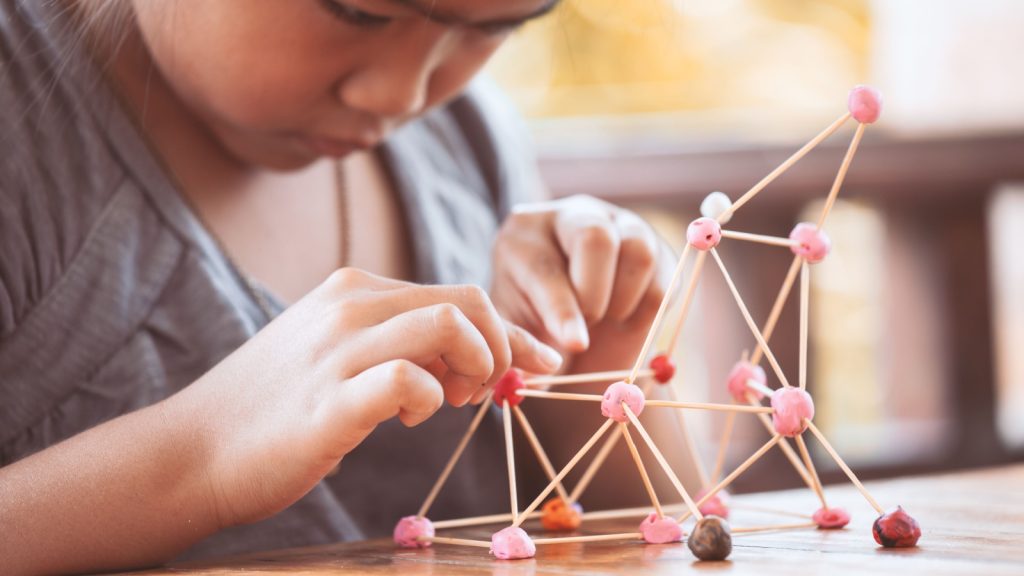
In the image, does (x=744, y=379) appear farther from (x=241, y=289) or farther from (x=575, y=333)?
(x=241, y=289)

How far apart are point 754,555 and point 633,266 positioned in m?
0.28

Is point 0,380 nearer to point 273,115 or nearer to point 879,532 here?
point 273,115

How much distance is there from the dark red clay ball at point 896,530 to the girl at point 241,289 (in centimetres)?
18

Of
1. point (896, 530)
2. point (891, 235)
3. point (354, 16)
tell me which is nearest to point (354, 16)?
point (354, 16)

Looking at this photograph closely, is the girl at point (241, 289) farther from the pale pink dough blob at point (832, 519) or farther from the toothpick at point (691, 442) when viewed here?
the pale pink dough blob at point (832, 519)

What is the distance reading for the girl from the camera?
0.53m

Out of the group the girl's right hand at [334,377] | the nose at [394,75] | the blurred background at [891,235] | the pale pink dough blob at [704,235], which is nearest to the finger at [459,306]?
the girl's right hand at [334,377]

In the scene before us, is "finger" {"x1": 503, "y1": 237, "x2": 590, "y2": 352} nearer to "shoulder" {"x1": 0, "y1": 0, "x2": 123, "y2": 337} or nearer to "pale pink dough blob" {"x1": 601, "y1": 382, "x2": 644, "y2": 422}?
"pale pink dough blob" {"x1": 601, "y1": 382, "x2": 644, "y2": 422}

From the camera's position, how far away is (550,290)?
0.69 m

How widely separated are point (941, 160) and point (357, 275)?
104 centimetres

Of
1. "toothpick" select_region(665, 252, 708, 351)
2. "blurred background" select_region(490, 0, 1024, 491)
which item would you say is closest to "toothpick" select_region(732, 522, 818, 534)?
"toothpick" select_region(665, 252, 708, 351)

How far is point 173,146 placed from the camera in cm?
83

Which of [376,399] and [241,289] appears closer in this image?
[376,399]

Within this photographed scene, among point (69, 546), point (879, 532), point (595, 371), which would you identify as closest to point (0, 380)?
point (69, 546)
